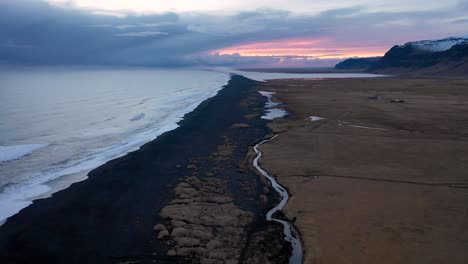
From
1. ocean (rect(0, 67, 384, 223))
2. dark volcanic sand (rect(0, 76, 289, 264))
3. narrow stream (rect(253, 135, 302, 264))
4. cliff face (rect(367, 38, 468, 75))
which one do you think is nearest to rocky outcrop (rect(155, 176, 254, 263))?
dark volcanic sand (rect(0, 76, 289, 264))

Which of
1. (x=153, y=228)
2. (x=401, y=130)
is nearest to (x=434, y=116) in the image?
(x=401, y=130)

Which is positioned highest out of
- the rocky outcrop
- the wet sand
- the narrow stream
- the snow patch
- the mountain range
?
the mountain range

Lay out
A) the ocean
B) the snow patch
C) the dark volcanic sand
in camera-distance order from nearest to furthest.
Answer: the dark volcanic sand → the ocean → the snow patch

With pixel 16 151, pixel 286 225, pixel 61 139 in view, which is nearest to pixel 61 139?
pixel 61 139

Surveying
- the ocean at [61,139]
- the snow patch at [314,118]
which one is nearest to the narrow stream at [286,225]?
the ocean at [61,139]

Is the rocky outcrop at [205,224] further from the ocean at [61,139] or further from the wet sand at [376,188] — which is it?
the ocean at [61,139]

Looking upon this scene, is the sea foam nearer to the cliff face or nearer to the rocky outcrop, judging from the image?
the rocky outcrop
